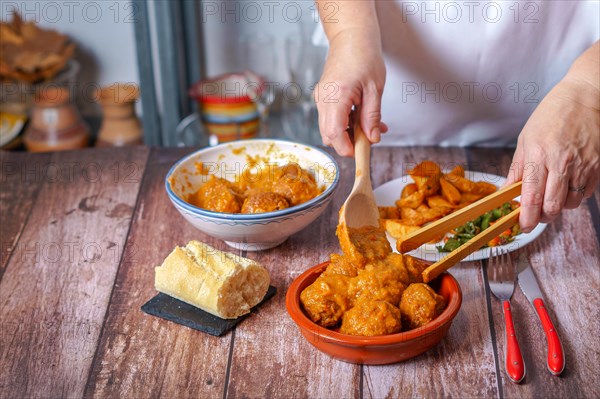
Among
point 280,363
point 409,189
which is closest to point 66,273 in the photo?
point 280,363

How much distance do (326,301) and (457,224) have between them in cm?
33

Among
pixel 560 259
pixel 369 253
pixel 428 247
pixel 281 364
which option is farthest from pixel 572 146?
pixel 281 364

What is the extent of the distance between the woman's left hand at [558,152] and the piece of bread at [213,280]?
Answer: 1.82ft

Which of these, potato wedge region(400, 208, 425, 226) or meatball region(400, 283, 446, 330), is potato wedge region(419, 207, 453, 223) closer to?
potato wedge region(400, 208, 425, 226)

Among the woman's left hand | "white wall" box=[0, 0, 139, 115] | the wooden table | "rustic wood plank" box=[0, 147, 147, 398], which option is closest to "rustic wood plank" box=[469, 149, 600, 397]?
the wooden table

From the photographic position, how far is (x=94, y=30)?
11.5 ft

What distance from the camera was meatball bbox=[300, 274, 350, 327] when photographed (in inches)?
48.9

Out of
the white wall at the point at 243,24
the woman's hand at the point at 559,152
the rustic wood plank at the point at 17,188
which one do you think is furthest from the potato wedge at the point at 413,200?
the white wall at the point at 243,24

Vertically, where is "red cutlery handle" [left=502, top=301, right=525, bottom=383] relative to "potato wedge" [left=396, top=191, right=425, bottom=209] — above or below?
above

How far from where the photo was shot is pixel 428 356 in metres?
1.27

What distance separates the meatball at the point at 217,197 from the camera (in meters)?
1.53

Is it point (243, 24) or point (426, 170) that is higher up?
point (426, 170)

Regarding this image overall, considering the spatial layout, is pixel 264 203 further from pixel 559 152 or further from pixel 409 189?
pixel 559 152

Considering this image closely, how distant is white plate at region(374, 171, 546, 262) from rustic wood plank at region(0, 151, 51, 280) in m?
0.85
